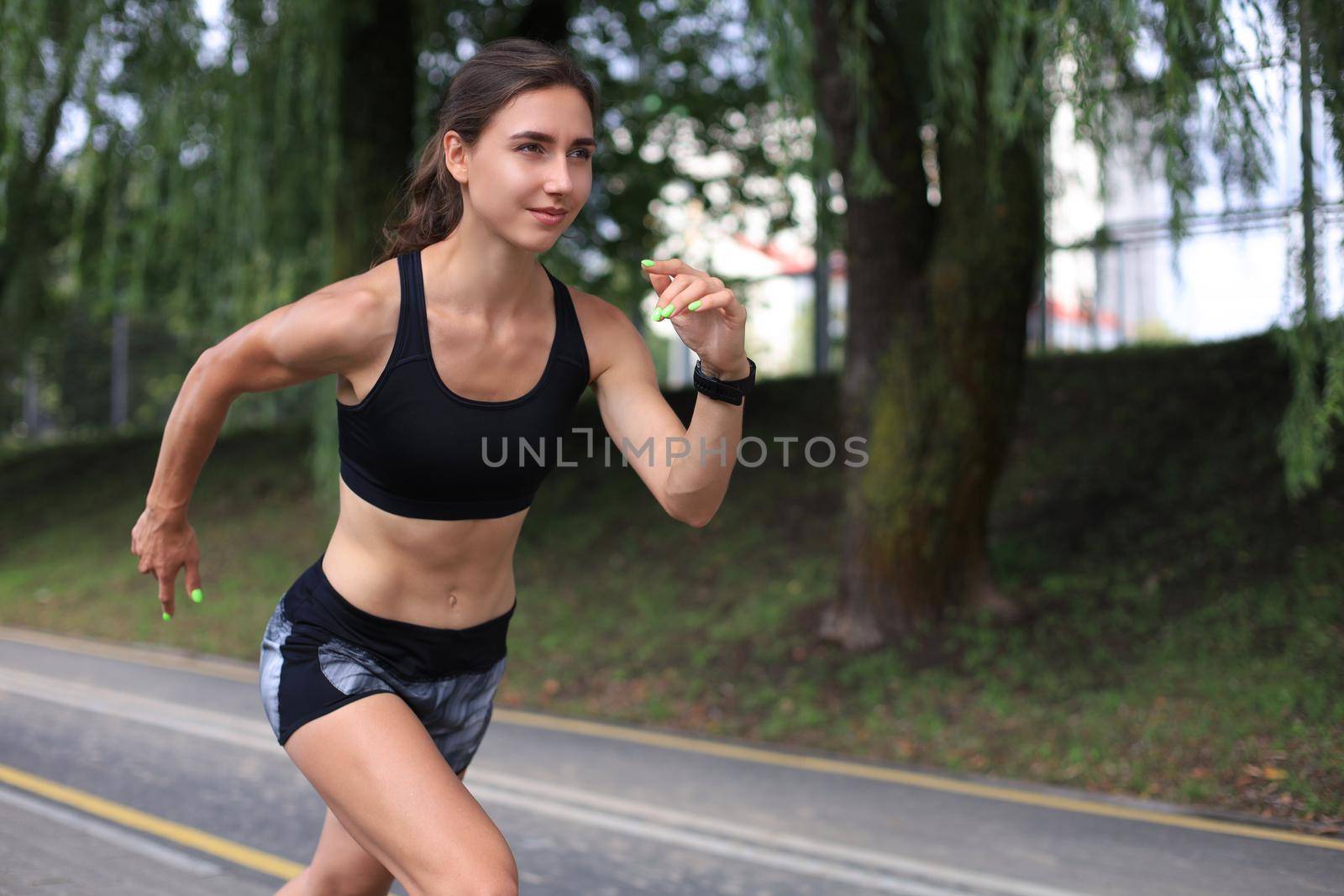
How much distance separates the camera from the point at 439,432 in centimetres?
283

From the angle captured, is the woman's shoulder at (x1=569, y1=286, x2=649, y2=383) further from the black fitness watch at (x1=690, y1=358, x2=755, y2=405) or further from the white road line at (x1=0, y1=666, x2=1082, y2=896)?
the white road line at (x1=0, y1=666, x2=1082, y2=896)

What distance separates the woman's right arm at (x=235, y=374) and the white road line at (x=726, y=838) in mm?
3153

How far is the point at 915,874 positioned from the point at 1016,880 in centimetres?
38

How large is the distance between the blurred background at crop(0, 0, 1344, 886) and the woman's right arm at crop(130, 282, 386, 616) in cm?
69

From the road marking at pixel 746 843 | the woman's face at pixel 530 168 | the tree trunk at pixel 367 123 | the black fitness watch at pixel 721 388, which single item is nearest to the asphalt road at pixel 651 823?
the road marking at pixel 746 843

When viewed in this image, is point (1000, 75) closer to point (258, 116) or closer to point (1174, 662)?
point (1174, 662)

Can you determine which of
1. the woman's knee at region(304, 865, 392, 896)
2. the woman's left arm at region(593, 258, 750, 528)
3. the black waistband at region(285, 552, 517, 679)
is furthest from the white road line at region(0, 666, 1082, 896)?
the woman's left arm at region(593, 258, 750, 528)

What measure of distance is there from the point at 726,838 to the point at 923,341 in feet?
13.2

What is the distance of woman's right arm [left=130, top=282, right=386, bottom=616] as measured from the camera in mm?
2818

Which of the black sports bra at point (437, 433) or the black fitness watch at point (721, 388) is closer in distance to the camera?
the black fitness watch at point (721, 388)

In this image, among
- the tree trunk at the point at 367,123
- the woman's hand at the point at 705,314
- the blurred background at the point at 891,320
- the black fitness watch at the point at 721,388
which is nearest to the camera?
the woman's hand at the point at 705,314

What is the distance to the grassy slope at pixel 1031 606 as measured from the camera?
7.24 m

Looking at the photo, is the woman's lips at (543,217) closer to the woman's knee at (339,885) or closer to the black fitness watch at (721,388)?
the black fitness watch at (721,388)

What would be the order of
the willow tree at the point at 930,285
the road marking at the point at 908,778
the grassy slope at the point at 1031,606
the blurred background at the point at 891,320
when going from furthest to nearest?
the willow tree at the point at 930,285
the grassy slope at the point at 1031,606
the blurred background at the point at 891,320
the road marking at the point at 908,778
